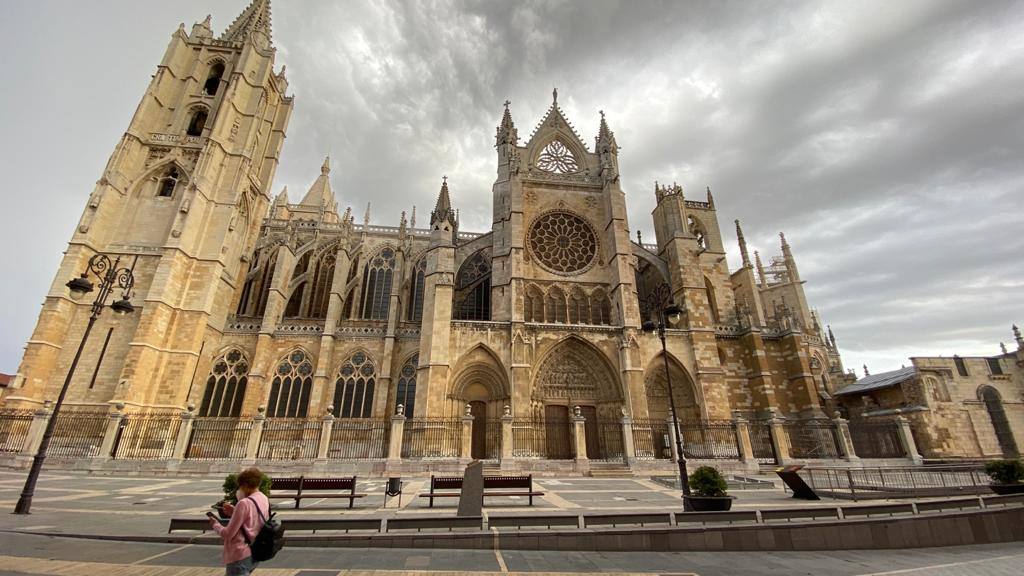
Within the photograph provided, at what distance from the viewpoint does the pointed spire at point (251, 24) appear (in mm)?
27405

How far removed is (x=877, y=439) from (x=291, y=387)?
29.0m

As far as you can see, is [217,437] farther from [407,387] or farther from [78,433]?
[407,387]

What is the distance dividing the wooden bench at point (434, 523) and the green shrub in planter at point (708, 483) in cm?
406

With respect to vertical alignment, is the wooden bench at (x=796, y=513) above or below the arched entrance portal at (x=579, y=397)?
below

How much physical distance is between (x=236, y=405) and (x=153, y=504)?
563 inches

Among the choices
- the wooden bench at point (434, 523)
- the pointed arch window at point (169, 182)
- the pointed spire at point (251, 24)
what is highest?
the pointed spire at point (251, 24)

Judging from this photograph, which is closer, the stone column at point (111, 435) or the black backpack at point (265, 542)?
the black backpack at point (265, 542)

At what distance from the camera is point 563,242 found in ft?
76.2

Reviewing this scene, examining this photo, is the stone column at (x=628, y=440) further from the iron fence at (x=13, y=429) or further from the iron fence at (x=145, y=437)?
the iron fence at (x=13, y=429)

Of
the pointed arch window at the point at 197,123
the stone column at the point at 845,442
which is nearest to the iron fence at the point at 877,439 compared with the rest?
the stone column at the point at 845,442

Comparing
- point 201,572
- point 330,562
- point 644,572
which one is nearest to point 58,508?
point 201,572

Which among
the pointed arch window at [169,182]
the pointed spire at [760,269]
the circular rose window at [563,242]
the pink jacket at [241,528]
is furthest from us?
the pointed spire at [760,269]

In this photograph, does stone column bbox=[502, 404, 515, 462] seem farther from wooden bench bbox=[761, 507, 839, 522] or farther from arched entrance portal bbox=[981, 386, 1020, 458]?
arched entrance portal bbox=[981, 386, 1020, 458]

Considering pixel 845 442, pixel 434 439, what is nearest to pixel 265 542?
pixel 434 439
